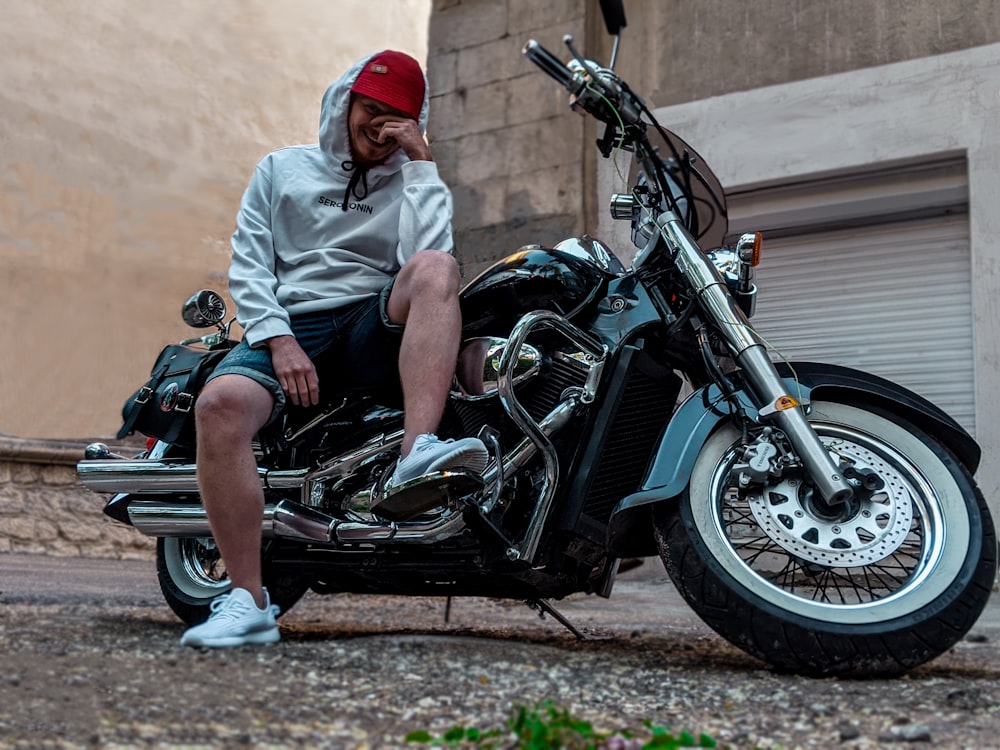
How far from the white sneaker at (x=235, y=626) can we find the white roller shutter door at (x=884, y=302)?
10.6 ft

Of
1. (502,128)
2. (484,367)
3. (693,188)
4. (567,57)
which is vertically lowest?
(484,367)

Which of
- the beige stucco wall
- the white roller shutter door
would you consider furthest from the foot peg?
the beige stucco wall

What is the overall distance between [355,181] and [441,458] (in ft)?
3.21

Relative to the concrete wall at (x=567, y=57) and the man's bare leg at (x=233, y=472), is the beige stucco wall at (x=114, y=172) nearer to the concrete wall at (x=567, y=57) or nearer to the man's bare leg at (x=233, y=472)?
the concrete wall at (x=567, y=57)

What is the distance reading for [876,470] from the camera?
2.49 m

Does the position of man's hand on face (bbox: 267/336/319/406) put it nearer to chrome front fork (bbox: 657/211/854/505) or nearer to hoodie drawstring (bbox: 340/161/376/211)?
hoodie drawstring (bbox: 340/161/376/211)

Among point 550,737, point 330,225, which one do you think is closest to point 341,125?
point 330,225

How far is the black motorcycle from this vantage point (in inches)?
95.0

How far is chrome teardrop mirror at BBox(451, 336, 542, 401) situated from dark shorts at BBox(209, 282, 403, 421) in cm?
18

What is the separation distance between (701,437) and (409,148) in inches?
43.9

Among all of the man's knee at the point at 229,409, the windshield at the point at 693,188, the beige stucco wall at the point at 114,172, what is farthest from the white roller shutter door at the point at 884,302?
the beige stucco wall at the point at 114,172

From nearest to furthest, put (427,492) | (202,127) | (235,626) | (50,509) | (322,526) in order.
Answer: (427,492) → (235,626) → (322,526) → (50,509) → (202,127)

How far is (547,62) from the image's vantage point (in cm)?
279

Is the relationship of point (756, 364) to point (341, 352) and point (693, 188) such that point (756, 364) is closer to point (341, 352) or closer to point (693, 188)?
point (693, 188)
